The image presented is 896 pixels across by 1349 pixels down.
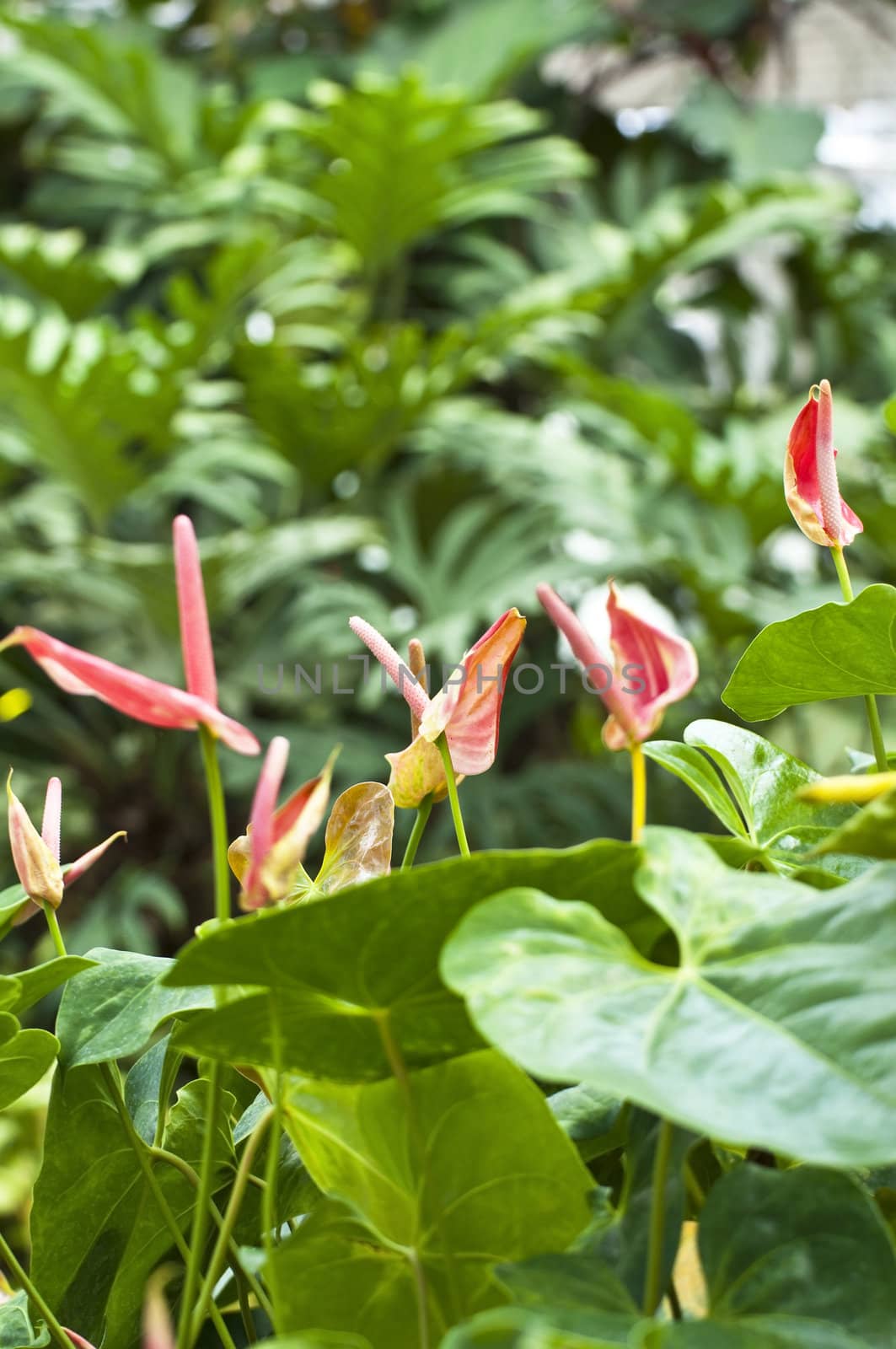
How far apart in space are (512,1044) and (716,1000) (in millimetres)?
30

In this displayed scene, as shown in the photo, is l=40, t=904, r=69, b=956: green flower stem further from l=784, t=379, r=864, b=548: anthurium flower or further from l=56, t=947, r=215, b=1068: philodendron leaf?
l=784, t=379, r=864, b=548: anthurium flower

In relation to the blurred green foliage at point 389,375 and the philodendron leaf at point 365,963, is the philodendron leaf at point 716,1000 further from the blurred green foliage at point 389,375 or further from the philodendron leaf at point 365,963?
the blurred green foliage at point 389,375

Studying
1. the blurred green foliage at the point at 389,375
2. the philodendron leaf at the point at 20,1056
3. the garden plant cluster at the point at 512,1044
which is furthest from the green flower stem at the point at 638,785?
the blurred green foliage at the point at 389,375

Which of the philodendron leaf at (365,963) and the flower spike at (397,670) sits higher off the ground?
the flower spike at (397,670)

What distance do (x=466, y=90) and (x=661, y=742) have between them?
7.58ft

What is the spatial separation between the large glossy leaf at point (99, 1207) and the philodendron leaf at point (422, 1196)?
0.05 m

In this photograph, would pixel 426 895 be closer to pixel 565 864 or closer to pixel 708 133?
pixel 565 864

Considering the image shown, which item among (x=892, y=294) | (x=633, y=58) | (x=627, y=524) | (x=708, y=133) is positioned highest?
(x=633, y=58)

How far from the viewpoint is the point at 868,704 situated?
0.24 meters

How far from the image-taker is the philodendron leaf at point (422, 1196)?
183mm

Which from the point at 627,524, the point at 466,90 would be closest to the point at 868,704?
the point at 627,524

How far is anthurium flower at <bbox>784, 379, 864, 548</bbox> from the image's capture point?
23 cm

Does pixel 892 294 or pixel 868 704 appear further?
pixel 892 294

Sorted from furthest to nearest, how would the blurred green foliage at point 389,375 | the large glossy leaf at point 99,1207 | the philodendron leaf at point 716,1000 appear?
the blurred green foliage at point 389,375, the large glossy leaf at point 99,1207, the philodendron leaf at point 716,1000
